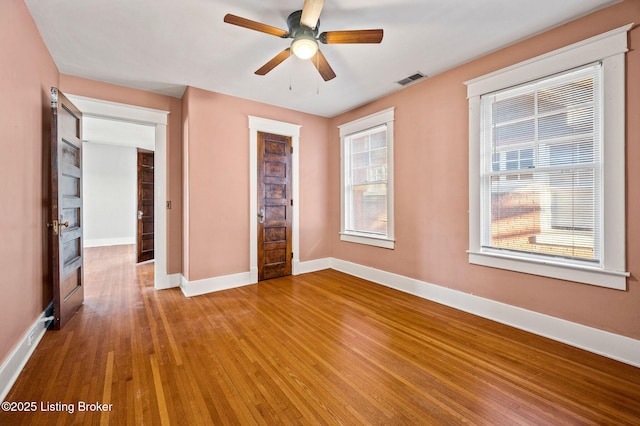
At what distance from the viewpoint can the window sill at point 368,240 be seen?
394 cm

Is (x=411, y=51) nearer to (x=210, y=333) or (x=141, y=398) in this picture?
(x=210, y=333)

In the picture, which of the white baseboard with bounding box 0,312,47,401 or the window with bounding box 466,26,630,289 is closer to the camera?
the white baseboard with bounding box 0,312,47,401

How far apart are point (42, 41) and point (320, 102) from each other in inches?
122

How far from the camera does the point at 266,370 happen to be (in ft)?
6.51

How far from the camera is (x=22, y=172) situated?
2.16m

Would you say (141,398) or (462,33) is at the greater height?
(462,33)

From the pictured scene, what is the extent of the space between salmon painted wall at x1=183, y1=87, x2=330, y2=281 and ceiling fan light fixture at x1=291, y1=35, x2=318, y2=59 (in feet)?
6.56

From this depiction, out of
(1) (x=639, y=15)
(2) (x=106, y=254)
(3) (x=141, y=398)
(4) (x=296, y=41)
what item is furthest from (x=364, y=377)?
(2) (x=106, y=254)

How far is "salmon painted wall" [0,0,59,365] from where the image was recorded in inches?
73.7

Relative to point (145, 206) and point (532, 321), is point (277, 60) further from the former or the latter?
point (145, 206)

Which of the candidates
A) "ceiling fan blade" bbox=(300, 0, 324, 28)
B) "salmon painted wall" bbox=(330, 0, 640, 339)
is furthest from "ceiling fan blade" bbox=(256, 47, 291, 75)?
"salmon painted wall" bbox=(330, 0, 640, 339)

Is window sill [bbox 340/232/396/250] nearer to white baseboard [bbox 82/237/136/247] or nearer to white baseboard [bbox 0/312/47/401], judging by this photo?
white baseboard [bbox 0/312/47/401]

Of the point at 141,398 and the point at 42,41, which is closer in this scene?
the point at 141,398

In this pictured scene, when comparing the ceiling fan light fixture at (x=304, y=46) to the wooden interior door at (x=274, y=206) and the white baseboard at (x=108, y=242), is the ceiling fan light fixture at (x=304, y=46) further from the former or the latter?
the white baseboard at (x=108, y=242)
